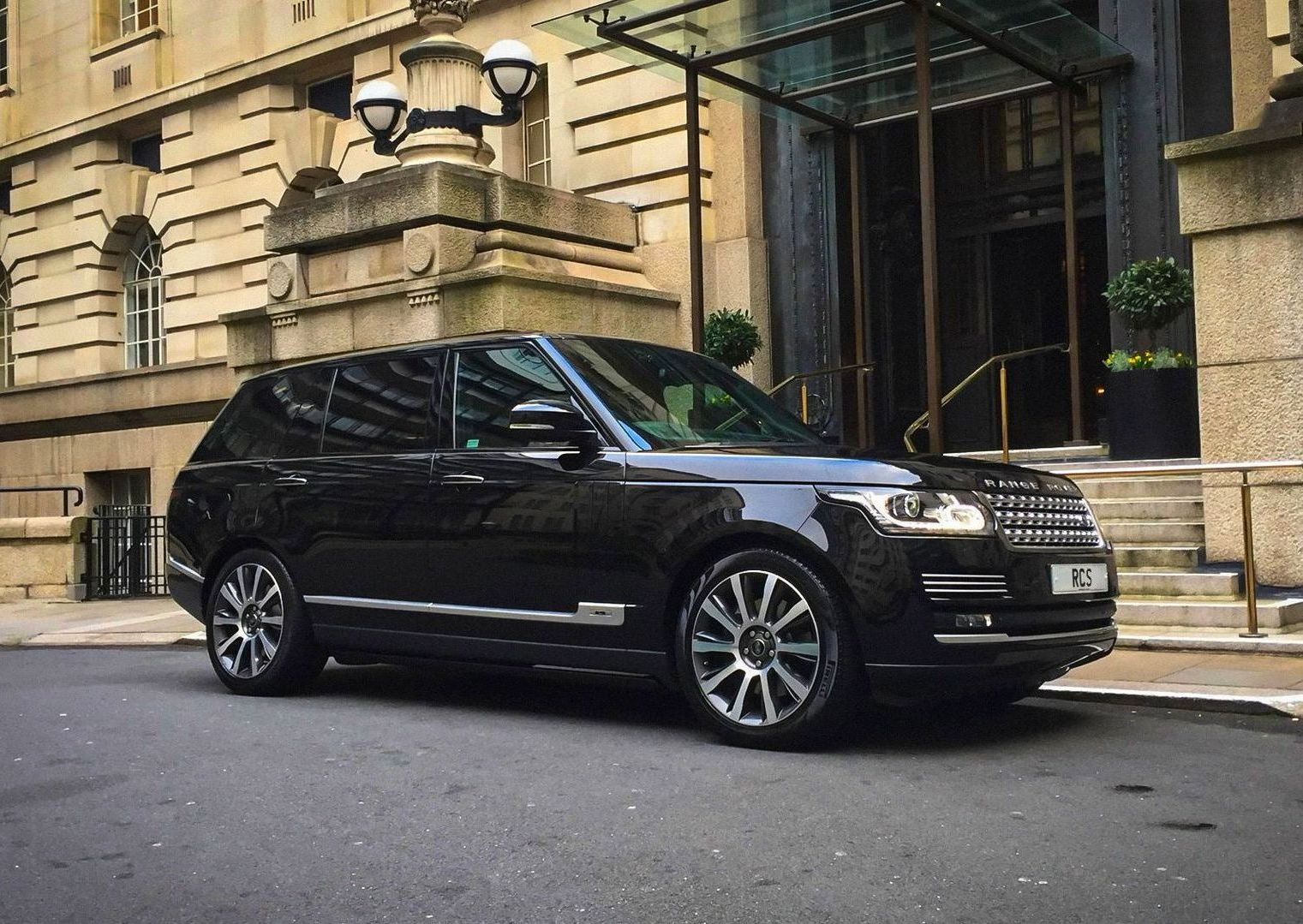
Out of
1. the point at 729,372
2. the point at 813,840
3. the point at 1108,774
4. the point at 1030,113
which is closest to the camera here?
the point at 813,840

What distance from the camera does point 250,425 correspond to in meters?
8.34

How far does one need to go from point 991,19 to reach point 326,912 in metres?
10.4

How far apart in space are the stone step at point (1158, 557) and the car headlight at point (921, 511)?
15.1 ft

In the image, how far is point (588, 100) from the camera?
17359 mm

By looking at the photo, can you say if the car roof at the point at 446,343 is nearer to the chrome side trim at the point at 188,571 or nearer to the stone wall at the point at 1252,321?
the chrome side trim at the point at 188,571

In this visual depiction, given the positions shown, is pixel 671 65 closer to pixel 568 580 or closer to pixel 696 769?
pixel 568 580

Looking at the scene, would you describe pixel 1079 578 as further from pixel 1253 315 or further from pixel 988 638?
pixel 1253 315

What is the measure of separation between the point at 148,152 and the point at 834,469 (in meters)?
22.0

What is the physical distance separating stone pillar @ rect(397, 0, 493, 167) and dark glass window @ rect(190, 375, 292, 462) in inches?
262

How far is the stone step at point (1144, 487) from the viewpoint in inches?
434

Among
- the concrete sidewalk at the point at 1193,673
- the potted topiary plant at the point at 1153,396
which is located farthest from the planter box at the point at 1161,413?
the concrete sidewalk at the point at 1193,673

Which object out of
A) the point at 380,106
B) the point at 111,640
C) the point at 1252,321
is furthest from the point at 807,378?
the point at 111,640

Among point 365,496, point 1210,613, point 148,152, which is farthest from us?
point 148,152

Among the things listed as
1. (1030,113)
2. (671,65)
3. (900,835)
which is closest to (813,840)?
(900,835)
